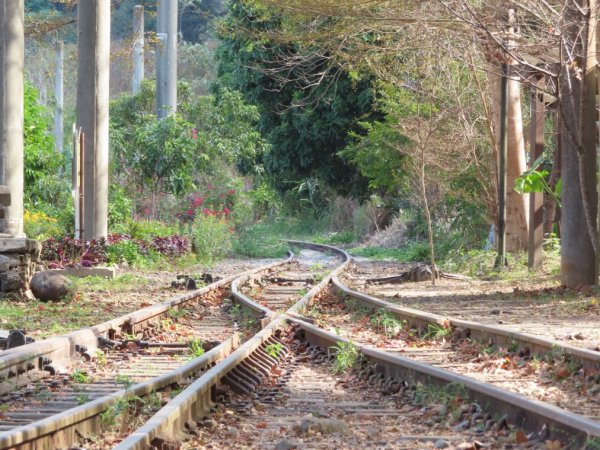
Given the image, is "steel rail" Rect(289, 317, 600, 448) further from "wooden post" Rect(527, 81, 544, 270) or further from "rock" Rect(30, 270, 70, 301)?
"wooden post" Rect(527, 81, 544, 270)

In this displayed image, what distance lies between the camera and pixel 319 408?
7332mm

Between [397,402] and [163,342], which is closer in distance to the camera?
[397,402]

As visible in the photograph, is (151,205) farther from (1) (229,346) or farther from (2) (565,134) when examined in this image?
(1) (229,346)

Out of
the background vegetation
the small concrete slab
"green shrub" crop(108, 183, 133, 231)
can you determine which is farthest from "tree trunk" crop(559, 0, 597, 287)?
"green shrub" crop(108, 183, 133, 231)

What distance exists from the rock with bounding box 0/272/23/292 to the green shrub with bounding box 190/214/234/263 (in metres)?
12.0

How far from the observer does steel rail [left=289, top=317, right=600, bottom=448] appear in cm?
545

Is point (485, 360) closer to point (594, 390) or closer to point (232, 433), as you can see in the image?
point (594, 390)

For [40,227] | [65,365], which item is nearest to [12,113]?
[40,227]

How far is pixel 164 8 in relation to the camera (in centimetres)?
3812

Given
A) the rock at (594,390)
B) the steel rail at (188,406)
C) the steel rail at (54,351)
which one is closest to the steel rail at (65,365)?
the steel rail at (54,351)

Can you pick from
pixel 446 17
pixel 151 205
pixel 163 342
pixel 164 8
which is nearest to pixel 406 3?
pixel 446 17

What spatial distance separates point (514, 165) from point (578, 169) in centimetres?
694

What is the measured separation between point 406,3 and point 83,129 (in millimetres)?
8224

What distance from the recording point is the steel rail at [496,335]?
802 centimetres
